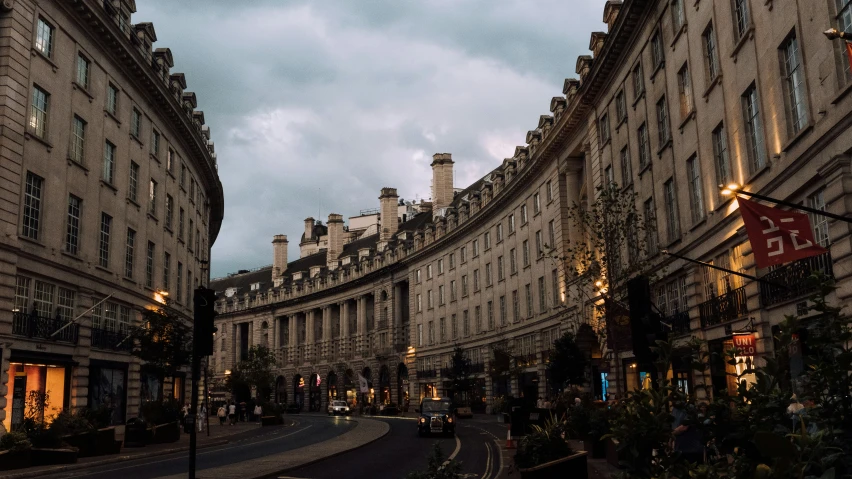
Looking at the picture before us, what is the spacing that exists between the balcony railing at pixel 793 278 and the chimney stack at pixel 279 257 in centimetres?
10958

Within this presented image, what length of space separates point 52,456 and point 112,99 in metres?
19.9

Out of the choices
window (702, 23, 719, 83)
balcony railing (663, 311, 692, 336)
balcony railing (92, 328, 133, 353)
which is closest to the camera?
window (702, 23, 719, 83)

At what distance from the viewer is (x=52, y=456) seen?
23.4 metres

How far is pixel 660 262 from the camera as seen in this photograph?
31953mm

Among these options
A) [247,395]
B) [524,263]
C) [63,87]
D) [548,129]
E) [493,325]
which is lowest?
[247,395]

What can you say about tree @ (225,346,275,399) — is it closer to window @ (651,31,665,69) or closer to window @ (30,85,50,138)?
window @ (30,85,50,138)

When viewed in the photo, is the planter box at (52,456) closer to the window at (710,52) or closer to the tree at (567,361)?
the window at (710,52)

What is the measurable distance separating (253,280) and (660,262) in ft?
372

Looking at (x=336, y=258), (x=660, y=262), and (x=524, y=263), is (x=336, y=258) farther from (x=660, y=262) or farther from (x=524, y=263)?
(x=660, y=262)

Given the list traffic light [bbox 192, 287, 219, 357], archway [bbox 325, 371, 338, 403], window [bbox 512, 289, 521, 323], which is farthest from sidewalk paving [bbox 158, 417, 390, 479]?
archway [bbox 325, 371, 338, 403]

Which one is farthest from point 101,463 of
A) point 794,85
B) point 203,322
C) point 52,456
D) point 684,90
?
point 684,90

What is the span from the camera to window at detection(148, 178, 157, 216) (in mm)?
42531

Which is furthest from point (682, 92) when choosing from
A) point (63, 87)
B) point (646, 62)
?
point (63, 87)

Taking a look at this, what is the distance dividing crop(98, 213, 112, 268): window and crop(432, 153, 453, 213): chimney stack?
182 feet
